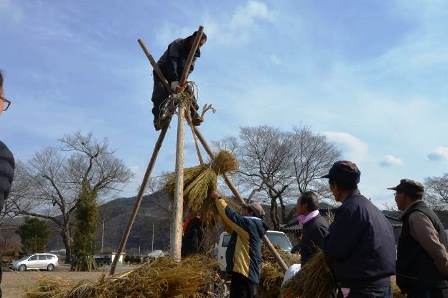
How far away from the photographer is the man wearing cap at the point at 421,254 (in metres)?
4.02

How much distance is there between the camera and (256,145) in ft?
132

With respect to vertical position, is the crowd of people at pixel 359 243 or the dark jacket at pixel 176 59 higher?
the dark jacket at pixel 176 59

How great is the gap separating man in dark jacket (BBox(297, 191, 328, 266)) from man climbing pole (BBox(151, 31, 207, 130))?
2014mm

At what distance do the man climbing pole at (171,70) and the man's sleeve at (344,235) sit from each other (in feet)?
10.5

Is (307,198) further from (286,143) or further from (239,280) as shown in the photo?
(286,143)

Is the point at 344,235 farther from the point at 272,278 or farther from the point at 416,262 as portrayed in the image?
the point at 272,278

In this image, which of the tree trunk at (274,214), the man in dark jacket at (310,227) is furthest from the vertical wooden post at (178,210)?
the tree trunk at (274,214)

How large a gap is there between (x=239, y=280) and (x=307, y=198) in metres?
1.15

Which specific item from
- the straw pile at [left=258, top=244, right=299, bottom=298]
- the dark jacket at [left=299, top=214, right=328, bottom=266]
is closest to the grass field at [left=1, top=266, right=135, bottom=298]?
the dark jacket at [left=299, top=214, right=328, bottom=266]

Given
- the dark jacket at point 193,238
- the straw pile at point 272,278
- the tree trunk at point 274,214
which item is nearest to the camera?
the dark jacket at point 193,238

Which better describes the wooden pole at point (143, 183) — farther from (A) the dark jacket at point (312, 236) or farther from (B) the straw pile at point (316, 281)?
(B) the straw pile at point (316, 281)

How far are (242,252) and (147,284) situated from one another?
47.0 inches

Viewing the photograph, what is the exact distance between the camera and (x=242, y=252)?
5297mm

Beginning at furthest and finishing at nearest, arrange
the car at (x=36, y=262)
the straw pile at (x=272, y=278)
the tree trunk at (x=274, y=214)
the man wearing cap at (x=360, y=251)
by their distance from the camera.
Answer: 1. the tree trunk at (x=274, y=214)
2. the car at (x=36, y=262)
3. the straw pile at (x=272, y=278)
4. the man wearing cap at (x=360, y=251)
